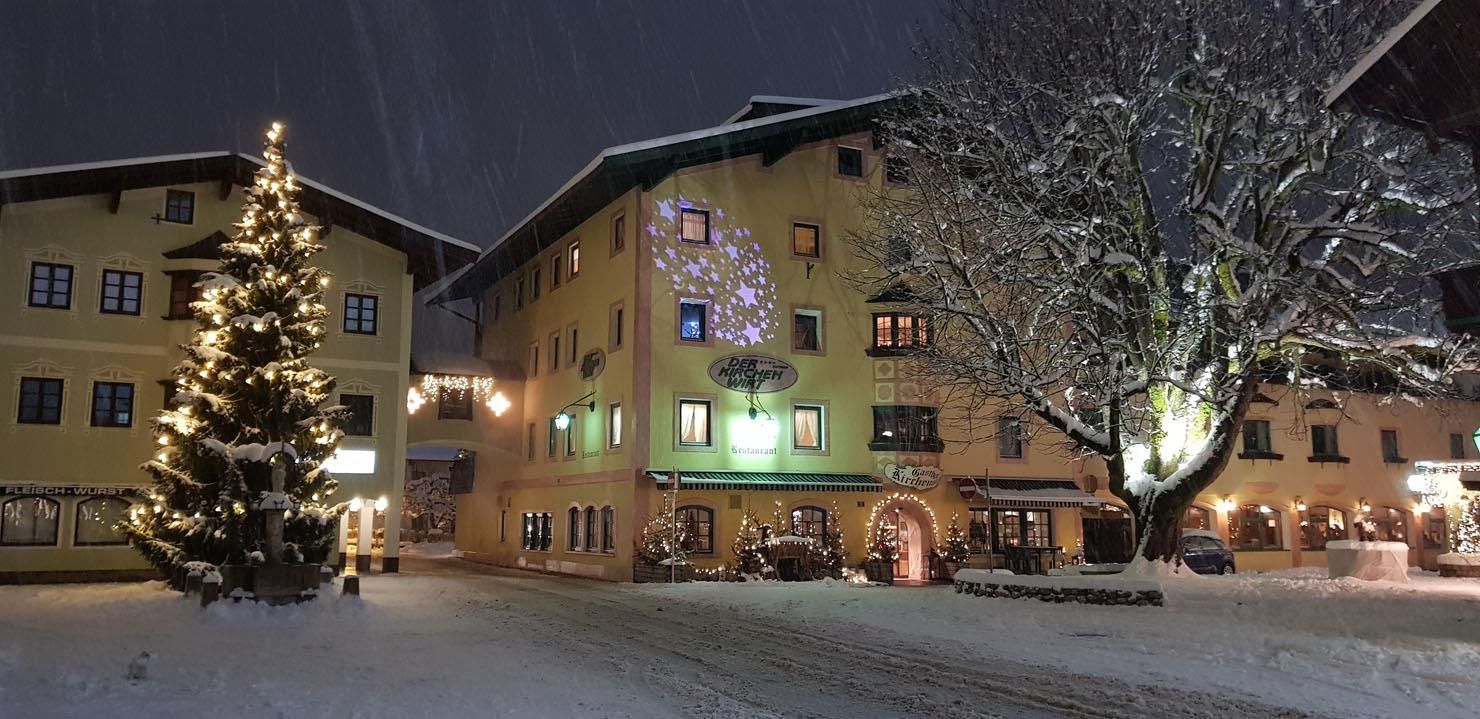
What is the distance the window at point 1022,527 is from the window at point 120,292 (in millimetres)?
24138

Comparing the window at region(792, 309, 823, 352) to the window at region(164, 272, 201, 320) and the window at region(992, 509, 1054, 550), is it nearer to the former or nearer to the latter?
the window at region(992, 509, 1054, 550)

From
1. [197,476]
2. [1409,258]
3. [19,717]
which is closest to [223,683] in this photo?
[19,717]

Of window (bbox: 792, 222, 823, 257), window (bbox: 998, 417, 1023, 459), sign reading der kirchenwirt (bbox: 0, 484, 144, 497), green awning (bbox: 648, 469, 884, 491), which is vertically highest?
window (bbox: 792, 222, 823, 257)

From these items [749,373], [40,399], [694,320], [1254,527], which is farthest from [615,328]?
[1254,527]

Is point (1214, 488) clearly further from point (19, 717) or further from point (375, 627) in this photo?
point (19, 717)

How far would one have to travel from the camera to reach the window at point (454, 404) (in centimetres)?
3519

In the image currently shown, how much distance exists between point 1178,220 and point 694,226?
12.7 metres

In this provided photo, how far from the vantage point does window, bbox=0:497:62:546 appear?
25.8 meters

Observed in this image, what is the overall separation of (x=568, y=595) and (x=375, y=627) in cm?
748

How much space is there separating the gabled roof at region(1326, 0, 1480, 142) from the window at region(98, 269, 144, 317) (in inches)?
1069

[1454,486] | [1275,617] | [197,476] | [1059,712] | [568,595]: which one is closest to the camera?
[1059,712]

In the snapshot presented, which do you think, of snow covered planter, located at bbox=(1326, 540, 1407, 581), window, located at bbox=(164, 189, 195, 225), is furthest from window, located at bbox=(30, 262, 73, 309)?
snow covered planter, located at bbox=(1326, 540, 1407, 581)

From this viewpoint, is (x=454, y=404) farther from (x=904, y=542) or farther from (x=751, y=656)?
(x=751, y=656)

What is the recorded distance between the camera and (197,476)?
19.5 meters
